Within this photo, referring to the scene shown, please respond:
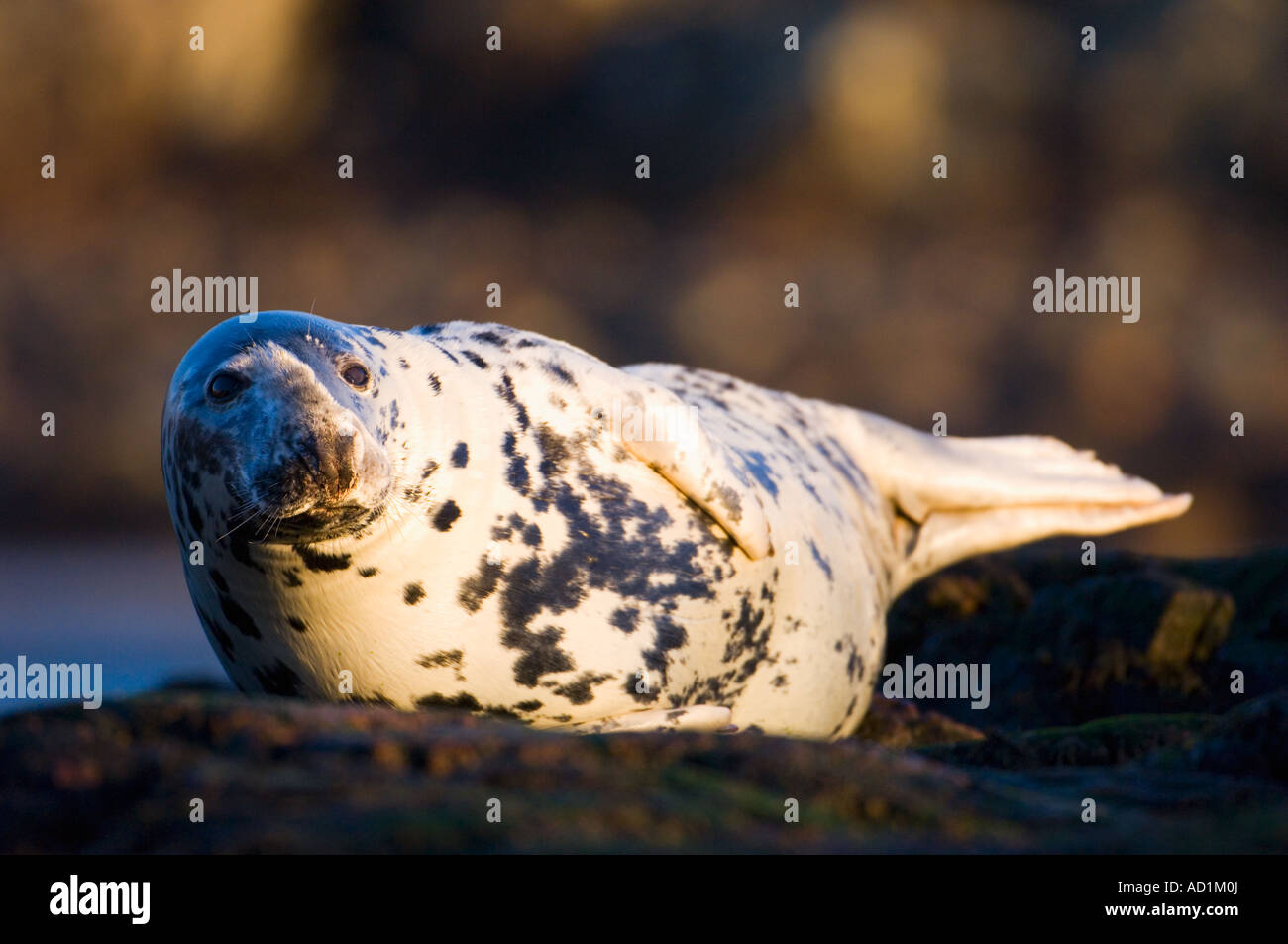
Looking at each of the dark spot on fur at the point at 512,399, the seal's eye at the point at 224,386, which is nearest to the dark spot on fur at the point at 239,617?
the seal's eye at the point at 224,386

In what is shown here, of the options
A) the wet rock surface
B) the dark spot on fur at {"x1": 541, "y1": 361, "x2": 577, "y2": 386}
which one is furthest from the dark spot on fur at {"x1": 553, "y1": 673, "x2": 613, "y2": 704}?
the dark spot on fur at {"x1": 541, "y1": 361, "x2": 577, "y2": 386}

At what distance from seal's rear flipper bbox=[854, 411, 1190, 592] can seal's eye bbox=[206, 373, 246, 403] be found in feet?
9.21

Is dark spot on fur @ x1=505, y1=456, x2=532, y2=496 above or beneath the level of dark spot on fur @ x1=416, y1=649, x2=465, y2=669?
above

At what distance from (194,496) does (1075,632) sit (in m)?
3.18

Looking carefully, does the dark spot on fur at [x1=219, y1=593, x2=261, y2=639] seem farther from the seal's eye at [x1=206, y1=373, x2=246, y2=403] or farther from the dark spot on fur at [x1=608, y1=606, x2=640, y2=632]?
the dark spot on fur at [x1=608, y1=606, x2=640, y2=632]

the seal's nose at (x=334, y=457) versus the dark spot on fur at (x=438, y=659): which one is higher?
the seal's nose at (x=334, y=457)

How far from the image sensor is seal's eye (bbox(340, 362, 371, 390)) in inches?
117

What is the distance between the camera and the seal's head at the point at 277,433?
2.68m

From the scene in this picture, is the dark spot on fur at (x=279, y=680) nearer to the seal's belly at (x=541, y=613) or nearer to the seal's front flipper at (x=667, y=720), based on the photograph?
the seal's belly at (x=541, y=613)

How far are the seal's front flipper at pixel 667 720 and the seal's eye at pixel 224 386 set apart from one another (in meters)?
1.05

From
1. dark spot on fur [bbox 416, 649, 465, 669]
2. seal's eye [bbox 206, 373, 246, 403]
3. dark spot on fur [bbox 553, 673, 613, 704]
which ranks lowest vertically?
dark spot on fur [bbox 553, 673, 613, 704]

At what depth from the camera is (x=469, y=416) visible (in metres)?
3.27
